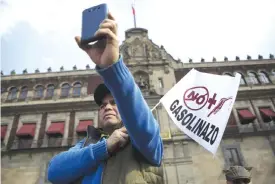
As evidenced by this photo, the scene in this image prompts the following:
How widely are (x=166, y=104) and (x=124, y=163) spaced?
4.60 meters

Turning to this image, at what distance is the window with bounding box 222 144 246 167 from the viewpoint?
1572 cm

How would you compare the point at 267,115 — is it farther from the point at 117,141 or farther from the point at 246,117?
the point at 117,141

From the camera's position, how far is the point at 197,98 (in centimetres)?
571

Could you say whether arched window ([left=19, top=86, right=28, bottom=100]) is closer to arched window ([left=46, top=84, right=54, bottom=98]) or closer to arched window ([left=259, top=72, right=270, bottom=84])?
arched window ([left=46, top=84, right=54, bottom=98])

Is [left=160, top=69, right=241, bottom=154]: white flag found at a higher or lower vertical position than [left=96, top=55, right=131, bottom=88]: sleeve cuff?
higher

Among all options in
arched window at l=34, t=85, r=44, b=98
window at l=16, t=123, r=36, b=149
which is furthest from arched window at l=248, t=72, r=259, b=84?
window at l=16, t=123, r=36, b=149

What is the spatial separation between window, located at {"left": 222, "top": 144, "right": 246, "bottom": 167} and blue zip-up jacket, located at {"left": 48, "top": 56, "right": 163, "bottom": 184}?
52.2ft

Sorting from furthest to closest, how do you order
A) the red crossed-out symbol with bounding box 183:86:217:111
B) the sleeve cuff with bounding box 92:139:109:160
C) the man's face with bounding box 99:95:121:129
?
1. the red crossed-out symbol with bounding box 183:86:217:111
2. the man's face with bounding box 99:95:121:129
3. the sleeve cuff with bounding box 92:139:109:160

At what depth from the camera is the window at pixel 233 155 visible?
51.6ft

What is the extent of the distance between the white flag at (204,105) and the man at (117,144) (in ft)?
11.6

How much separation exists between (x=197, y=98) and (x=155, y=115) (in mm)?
12028

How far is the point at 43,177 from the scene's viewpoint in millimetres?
15578

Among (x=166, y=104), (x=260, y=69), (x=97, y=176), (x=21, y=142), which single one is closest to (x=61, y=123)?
(x=21, y=142)

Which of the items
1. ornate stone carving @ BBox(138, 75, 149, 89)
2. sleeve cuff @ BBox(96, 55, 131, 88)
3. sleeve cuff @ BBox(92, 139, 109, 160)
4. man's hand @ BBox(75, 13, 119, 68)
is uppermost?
ornate stone carving @ BBox(138, 75, 149, 89)
